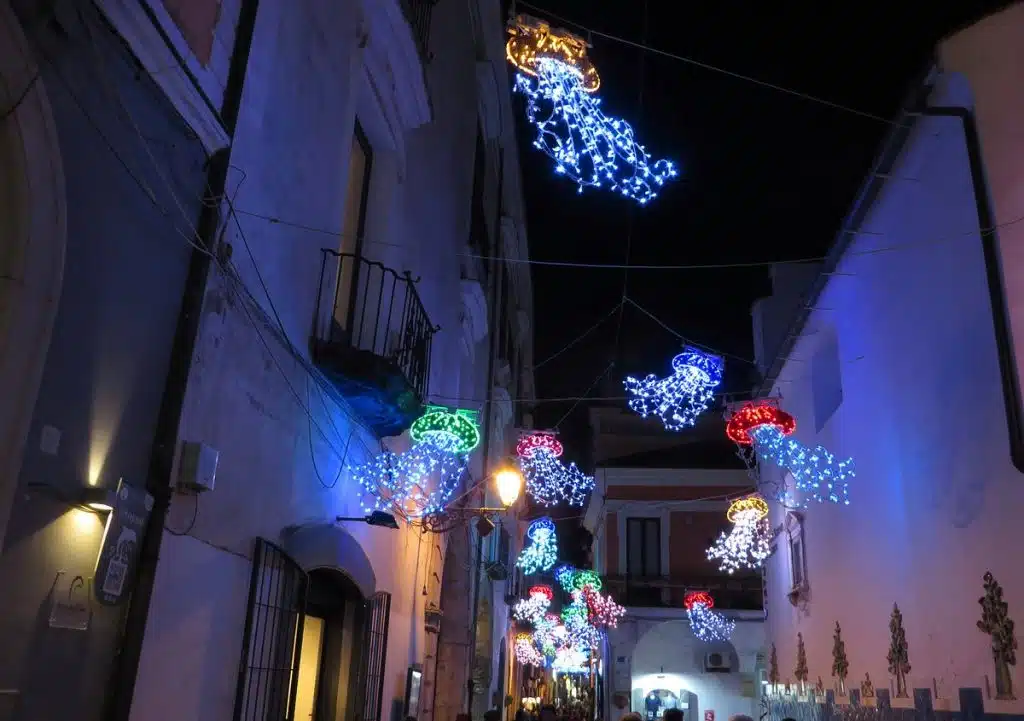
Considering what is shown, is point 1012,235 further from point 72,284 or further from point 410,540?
point 410,540

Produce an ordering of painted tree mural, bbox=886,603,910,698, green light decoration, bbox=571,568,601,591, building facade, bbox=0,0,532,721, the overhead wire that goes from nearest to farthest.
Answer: building facade, bbox=0,0,532,721, the overhead wire, painted tree mural, bbox=886,603,910,698, green light decoration, bbox=571,568,601,591

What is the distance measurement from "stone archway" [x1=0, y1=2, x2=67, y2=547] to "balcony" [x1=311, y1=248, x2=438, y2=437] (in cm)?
340

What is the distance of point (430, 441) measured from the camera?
9.52 metres

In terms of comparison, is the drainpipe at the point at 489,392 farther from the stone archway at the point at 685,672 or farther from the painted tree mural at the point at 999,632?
the stone archway at the point at 685,672

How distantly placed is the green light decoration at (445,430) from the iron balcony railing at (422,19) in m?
3.93

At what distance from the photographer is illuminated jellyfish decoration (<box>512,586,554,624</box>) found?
2472 centimetres

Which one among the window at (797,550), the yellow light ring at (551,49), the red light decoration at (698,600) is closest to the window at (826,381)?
the window at (797,550)

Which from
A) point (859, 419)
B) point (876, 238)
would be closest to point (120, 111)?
point (876, 238)

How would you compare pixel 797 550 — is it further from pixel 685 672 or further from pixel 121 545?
pixel 685 672

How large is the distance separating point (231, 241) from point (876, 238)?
714 cm

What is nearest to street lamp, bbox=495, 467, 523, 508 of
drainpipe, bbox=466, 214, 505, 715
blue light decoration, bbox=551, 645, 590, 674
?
drainpipe, bbox=466, 214, 505, 715

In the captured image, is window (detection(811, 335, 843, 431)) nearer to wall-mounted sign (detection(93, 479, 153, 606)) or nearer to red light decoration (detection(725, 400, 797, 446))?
red light decoration (detection(725, 400, 797, 446))

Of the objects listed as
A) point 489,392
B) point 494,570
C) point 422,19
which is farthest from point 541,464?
point 422,19

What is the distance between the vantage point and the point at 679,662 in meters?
26.7
